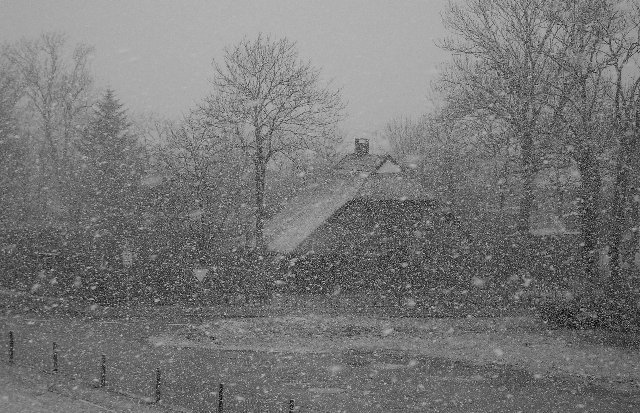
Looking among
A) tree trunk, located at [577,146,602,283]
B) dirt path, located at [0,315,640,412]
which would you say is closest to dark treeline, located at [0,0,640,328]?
tree trunk, located at [577,146,602,283]

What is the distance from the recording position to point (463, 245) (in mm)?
23328

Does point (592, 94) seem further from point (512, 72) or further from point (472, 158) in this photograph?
point (472, 158)

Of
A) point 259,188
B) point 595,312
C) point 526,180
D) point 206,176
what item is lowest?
point 595,312

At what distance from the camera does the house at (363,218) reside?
80.6 ft

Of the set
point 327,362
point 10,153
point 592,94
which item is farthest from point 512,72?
point 10,153

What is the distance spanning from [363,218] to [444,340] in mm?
10599

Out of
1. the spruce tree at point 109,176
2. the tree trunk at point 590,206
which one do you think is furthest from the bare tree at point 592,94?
the spruce tree at point 109,176

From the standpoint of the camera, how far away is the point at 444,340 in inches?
628

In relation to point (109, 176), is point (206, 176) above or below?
below

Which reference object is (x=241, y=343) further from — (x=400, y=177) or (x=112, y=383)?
(x=400, y=177)

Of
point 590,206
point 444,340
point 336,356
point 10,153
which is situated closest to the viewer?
point 336,356

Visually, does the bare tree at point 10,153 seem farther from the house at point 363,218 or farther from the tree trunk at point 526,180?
the tree trunk at point 526,180

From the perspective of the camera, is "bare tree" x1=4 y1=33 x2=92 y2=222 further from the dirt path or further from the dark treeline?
the dirt path

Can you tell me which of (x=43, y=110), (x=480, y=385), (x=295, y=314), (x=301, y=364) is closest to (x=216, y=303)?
(x=295, y=314)
